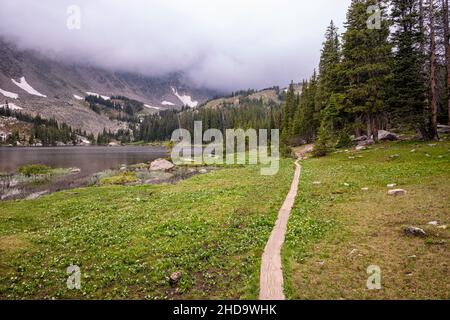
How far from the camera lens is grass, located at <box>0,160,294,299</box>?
11.4m

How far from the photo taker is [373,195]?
21094 mm

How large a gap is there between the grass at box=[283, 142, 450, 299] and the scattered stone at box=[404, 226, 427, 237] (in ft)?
0.99

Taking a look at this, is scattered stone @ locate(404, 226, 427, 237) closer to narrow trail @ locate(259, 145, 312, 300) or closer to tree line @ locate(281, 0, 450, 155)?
narrow trail @ locate(259, 145, 312, 300)

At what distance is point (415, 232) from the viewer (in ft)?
44.0

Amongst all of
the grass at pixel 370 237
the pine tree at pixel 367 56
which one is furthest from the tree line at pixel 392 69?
the grass at pixel 370 237

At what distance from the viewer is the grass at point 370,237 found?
9.86 meters

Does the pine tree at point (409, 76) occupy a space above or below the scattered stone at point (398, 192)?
above

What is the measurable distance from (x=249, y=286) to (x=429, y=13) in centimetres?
4402

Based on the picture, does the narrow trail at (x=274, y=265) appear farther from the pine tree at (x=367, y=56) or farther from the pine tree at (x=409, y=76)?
the pine tree at (x=367, y=56)

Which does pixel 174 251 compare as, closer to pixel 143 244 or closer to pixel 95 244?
pixel 143 244

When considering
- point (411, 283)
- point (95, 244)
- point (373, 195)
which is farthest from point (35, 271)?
point (373, 195)

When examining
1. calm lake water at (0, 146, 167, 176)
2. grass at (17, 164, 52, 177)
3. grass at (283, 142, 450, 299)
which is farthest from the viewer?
calm lake water at (0, 146, 167, 176)

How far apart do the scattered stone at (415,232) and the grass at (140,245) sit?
7361 mm

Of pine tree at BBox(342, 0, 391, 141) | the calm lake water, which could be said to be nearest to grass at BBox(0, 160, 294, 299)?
pine tree at BBox(342, 0, 391, 141)
